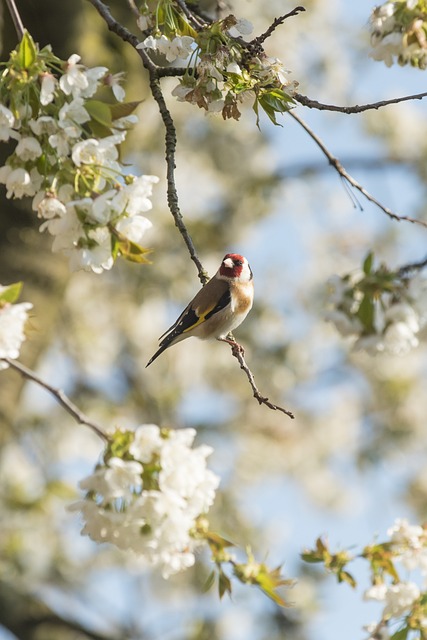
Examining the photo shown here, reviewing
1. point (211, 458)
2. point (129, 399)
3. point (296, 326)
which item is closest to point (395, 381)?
point (296, 326)

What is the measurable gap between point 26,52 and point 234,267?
1621 millimetres

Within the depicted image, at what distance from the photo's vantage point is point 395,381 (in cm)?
875

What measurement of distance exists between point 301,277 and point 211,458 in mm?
2248

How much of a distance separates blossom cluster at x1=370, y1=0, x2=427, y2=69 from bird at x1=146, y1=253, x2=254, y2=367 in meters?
1.00

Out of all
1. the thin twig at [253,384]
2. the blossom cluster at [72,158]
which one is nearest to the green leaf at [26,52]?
the blossom cluster at [72,158]

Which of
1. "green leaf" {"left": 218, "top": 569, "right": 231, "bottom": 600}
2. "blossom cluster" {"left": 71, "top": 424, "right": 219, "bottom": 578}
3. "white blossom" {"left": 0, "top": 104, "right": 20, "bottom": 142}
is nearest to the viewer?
"white blossom" {"left": 0, "top": 104, "right": 20, "bottom": 142}

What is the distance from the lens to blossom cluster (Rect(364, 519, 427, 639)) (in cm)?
259

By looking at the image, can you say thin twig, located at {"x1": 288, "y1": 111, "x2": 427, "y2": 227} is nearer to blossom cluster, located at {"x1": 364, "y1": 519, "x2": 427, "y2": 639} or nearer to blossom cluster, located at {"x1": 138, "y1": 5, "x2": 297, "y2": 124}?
blossom cluster, located at {"x1": 138, "y1": 5, "x2": 297, "y2": 124}

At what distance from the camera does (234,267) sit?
11.2 feet

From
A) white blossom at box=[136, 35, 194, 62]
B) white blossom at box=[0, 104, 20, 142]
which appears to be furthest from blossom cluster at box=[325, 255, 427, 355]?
white blossom at box=[0, 104, 20, 142]

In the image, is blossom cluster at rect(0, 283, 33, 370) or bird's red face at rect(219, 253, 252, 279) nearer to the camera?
blossom cluster at rect(0, 283, 33, 370)

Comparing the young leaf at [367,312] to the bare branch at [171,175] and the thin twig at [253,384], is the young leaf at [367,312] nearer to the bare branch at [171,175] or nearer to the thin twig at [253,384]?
the thin twig at [253,384]

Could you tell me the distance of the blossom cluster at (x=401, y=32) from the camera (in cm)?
217

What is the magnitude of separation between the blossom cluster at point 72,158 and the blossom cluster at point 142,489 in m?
0.41
